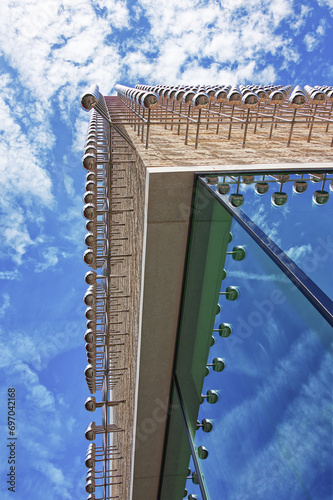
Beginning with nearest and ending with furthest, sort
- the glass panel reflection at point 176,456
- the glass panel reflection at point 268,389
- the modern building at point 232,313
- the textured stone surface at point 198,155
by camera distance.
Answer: the glass panel reflection at point 268,389 < the modern building at point 232,313 < the textured stone surface at point 198,155 < the glass panel reflection at point 176,456

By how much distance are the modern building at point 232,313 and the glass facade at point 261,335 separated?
1 cm

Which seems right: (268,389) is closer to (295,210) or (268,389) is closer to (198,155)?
(295,210)

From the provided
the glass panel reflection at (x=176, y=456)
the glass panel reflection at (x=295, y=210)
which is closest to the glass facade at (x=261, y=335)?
the glass panel reflection at (x=295, y=210)

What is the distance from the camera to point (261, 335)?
10.6ft

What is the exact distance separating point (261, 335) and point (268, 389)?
37 centimetres

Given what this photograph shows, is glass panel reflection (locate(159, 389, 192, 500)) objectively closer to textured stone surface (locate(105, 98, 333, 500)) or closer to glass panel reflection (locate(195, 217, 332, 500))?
textured stone surface (locate(105, 98, 333, 500))

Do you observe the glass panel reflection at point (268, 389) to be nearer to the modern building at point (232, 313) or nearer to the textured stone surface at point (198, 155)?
the modern building at point (232, 313)

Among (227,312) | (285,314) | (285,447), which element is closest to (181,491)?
(227,312)

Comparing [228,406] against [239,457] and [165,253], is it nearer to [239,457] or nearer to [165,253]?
[239,457]

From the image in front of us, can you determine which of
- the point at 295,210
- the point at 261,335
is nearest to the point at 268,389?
the point at 261,335

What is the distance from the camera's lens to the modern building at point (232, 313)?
2576 mm

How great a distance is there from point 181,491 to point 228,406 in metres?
3.21

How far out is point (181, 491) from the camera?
666 cm

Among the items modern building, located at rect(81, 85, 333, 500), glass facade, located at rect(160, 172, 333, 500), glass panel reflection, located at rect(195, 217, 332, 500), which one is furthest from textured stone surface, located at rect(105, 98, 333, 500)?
glass panel reflection, located at rect(195, 217, 332, 500)
